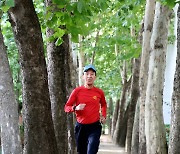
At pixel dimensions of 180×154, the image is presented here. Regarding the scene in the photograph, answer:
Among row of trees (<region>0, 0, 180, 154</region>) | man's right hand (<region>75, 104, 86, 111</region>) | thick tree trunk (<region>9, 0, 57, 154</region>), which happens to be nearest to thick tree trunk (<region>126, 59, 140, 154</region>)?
row of trees (<region>0, 0, 180, 154</region>)

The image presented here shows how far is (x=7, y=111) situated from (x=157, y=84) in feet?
12.0

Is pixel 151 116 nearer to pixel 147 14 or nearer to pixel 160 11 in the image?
pixel 160 11

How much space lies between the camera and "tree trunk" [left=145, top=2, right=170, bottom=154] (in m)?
10.1

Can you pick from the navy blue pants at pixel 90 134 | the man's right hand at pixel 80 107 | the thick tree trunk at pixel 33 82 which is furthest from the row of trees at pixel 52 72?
the man's right hand at pixel 80 107

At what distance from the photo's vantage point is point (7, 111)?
333 inches

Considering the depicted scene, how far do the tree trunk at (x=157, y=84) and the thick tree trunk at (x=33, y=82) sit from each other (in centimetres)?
466

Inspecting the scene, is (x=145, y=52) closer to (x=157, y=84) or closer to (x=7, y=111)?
(x=157, y=84)

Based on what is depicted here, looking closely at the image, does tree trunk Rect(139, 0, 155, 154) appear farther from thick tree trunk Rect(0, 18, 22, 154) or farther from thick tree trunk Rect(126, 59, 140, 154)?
thick tree trunk Rect(0, 18, 22, 154)

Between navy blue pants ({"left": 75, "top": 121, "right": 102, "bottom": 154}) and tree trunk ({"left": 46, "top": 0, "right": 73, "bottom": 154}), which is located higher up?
tree trunk ({"left": 46, "top": 0, "right": 73, "bottom": 154})

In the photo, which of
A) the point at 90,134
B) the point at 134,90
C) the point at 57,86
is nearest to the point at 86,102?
the point at 90,134

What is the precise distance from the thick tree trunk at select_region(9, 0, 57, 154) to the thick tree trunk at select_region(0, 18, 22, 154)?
251cm

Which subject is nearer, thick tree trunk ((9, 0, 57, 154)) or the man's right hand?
thick tree trunk ((9, 0, 57, 154))

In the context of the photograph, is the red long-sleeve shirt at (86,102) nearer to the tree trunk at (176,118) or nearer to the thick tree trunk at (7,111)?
the tree trunk at (176,118)

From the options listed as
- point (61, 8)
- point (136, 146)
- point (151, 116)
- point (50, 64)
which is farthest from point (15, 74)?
point (61, 8)
